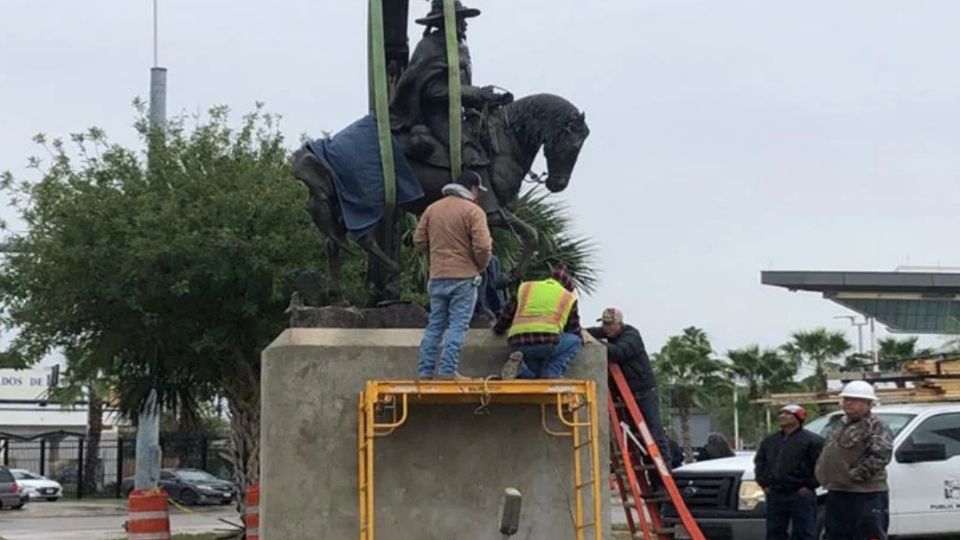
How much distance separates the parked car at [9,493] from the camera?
121 ft

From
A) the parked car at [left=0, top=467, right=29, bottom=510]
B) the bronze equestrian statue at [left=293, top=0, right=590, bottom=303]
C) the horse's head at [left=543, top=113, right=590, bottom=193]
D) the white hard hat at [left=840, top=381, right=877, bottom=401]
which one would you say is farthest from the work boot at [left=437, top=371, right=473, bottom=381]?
the parked car at [left=0, top=467, right=29, bottom=510]

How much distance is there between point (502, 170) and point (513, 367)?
198 centimetres

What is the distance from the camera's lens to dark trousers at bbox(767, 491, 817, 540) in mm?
12562

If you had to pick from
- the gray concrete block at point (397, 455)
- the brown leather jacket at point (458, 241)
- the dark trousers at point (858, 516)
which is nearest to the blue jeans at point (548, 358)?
the gray concrete block at point (397, 455)

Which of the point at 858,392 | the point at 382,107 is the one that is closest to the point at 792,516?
the point at 858,392

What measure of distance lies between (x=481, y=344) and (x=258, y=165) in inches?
437

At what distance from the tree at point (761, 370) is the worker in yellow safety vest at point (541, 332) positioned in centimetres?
3859

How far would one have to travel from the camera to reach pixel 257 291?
19422 mm

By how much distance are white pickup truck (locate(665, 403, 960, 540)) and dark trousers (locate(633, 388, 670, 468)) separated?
228 centimetres

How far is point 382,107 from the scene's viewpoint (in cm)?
1073

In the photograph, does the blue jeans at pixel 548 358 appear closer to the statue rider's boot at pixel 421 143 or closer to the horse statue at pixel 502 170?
the horse statue at pixel 502 170

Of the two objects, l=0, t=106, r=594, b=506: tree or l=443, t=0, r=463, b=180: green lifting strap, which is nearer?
l=443, t=0, r=463, b=180: green lifting strap

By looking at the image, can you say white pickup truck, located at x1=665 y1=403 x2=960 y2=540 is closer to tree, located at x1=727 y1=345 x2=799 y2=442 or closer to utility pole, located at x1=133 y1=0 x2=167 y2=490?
utility pole, located at x1=133 y1=0 x2=167 y2=490

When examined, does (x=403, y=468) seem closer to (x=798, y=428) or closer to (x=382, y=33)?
(x=382, y=33)
